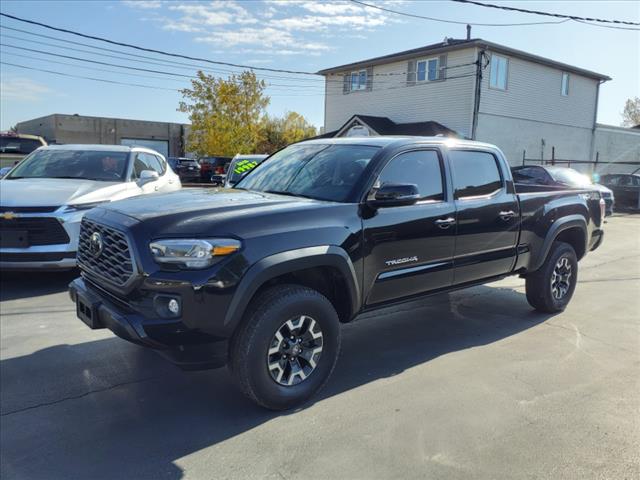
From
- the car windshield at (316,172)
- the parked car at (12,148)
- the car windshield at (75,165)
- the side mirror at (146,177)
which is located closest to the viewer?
the car windshield at (316,172)

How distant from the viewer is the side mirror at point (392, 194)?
3.75m

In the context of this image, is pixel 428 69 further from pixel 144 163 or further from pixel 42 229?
pixel 42 229

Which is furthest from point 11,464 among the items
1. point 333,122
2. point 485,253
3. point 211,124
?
point 211,124

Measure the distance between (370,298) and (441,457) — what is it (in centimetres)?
131

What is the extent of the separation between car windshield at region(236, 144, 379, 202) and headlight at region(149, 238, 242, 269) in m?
1.16

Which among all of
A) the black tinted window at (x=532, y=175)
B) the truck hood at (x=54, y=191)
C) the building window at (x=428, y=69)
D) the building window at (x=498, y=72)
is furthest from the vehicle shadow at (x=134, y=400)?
the building window at (x=428, y=69)

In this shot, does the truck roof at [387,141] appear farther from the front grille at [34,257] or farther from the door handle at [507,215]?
the front grille at [34,257]

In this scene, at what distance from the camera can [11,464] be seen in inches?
113

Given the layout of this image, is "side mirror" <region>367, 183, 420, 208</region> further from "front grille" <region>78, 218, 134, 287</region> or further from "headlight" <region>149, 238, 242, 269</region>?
"front grille" <region>78, 218, 134, 287</region>

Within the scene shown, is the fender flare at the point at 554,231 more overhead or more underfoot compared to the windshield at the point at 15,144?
more underfoot

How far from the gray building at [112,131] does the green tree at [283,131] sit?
999 cm

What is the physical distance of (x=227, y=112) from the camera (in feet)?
123

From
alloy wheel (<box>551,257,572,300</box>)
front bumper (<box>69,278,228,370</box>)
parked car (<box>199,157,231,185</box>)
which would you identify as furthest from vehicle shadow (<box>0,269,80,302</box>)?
parked car (<box>199,157,231,185</box>)

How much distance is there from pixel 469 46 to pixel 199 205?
71.2 ft
